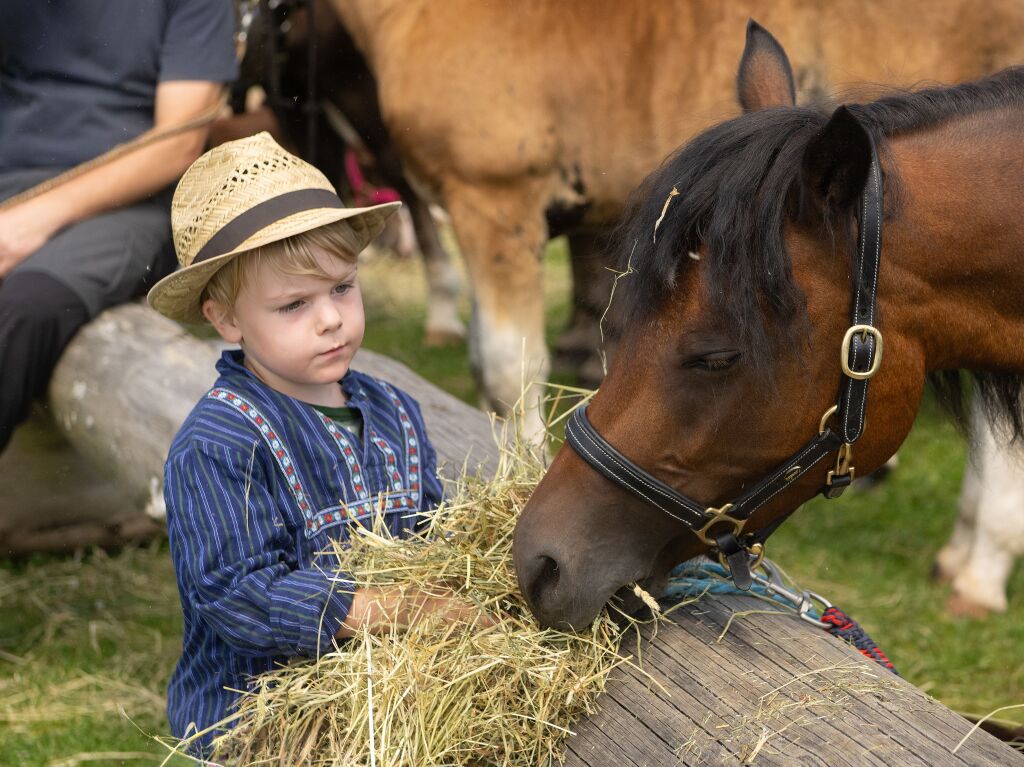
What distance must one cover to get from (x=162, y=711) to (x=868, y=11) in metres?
3.30

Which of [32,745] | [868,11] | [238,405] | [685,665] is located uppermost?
[868,11]

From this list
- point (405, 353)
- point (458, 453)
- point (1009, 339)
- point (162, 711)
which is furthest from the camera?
point (405, 353)

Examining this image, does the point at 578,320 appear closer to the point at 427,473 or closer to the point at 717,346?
the point at 427,473

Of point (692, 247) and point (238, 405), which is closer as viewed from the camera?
point (692, 247)

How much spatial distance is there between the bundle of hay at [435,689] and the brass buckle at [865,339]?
59 cm

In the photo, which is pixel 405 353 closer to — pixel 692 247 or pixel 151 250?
pixel 151 250

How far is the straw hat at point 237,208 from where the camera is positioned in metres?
2.04

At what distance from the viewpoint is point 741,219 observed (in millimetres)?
1783

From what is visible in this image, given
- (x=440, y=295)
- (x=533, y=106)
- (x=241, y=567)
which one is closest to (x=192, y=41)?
(x=533, y=106)

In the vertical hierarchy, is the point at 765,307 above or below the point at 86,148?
above

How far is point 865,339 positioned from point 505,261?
2.53m

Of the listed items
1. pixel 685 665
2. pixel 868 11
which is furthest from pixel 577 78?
pixel 685 665

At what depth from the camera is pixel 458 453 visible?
9.69ft

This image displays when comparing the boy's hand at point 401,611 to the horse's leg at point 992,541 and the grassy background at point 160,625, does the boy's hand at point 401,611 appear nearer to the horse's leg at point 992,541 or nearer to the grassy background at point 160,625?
the grassy background at point 160,625
